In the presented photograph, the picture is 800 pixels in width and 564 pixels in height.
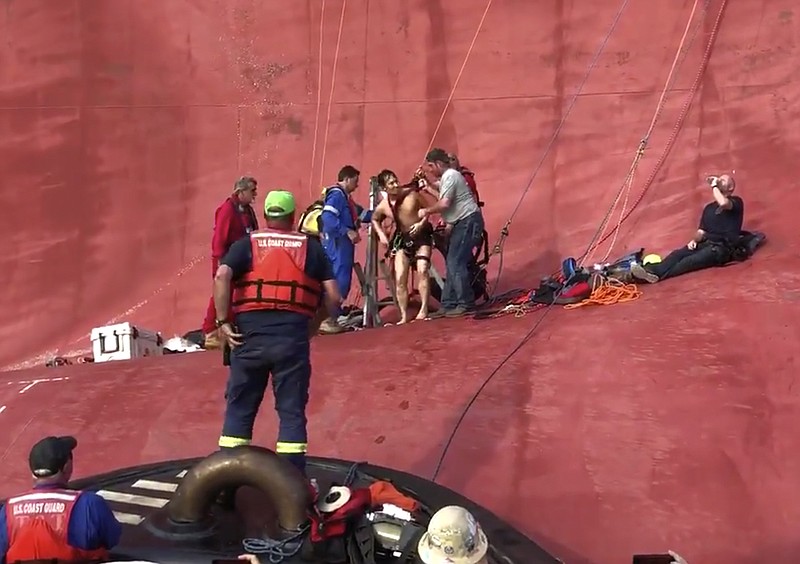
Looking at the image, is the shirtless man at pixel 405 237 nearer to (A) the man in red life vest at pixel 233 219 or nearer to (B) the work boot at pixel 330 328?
(B) the work boot at pixel 330 328

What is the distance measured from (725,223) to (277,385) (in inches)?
180

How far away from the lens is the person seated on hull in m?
6.99

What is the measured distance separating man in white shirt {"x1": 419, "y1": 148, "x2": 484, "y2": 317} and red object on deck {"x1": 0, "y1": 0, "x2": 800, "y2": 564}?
1.34 feet

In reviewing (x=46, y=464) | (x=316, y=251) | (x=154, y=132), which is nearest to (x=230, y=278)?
(x=316, y=251)

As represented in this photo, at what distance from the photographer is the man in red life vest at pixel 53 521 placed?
9.78 feet

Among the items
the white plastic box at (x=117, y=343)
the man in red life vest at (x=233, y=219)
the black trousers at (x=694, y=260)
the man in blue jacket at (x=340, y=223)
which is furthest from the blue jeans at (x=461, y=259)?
the white plastic box at (x=117, y=343)

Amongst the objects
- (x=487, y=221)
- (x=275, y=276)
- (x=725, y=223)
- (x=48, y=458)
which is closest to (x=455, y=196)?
(x=725, y=223)

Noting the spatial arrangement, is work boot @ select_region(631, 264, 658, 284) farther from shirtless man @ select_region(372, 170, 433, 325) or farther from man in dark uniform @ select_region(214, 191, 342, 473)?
man in dark uniform @ select_region(214, 191, 342, 473)

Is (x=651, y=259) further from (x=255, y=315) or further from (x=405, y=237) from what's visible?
(x=255, y=315)

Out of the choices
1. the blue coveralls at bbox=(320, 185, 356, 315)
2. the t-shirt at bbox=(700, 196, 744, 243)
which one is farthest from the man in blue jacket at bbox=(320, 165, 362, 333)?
the t-shirt at bbox=(700, 196, 744, 243)

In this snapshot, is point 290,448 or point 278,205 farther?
point 278,205

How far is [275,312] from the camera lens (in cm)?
397

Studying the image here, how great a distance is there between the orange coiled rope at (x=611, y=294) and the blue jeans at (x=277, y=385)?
3204 millimetres

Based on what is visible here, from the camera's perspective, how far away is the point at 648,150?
923 cm
